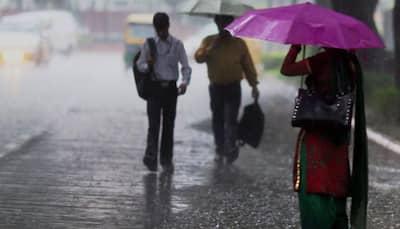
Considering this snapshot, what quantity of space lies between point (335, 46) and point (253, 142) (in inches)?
200

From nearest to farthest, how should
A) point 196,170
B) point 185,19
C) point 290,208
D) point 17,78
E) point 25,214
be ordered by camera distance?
point 25,214 → point 290,208 → point 196,170 → point 17,78 → point 185,19

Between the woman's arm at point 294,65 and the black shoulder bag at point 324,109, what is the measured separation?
5.8 inches

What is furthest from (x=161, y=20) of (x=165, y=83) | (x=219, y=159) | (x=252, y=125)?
(x=219, y=159)

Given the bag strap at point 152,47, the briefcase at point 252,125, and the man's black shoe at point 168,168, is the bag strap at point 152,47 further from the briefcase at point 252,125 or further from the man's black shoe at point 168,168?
the briefcase at point 252,125

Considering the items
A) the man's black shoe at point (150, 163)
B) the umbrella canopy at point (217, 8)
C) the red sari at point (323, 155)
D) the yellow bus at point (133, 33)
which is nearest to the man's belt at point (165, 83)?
the man's black shoe at point (150, 163)

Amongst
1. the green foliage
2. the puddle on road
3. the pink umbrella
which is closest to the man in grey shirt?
the puddle on road

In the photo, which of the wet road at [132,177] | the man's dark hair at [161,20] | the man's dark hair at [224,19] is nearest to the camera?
the wet road at [132,177]

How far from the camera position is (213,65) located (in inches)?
407

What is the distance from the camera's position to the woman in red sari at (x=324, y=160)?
18.6 ft

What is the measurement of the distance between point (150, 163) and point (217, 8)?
1.97 metres

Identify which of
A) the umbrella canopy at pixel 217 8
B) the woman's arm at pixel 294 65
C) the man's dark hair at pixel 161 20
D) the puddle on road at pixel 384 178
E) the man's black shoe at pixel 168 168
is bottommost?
the puddle on road at pixel 384 178

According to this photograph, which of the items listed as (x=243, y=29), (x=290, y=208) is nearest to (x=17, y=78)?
(x=290, y=208)

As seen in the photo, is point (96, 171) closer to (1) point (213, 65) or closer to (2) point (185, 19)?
(1) point (213, 65)

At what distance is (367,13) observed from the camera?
1905cm
